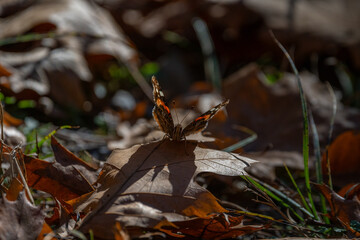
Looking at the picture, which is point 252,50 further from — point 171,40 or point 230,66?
point 171,40

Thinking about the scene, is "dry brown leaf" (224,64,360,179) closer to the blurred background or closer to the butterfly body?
the blurred background

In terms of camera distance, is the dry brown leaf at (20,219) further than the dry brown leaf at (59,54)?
No

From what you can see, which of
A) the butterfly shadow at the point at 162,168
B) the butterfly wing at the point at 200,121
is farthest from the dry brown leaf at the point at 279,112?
the butterfly shadow at the point at 162,168

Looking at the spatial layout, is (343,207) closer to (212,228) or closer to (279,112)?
(212,228)

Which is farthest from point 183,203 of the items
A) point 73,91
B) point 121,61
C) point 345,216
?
point 121,61

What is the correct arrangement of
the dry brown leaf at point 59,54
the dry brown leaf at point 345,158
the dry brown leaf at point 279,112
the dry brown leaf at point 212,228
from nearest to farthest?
the dry brown leaf at point 212,228
the dry brown leaf at point 345,158
the dry brown leaf at point 279,112
the dry brown leaf at point 59,54

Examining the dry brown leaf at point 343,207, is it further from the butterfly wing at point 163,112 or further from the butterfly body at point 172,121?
the butterfly wing at point 163,112
